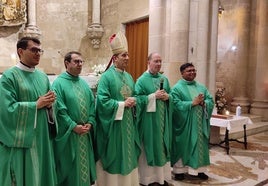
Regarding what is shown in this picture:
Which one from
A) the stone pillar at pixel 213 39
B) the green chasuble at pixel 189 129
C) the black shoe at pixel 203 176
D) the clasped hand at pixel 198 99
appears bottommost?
the black shoe at pixel 203 176

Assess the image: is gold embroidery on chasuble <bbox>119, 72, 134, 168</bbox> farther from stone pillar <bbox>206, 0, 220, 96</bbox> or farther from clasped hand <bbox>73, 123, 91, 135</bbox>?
stone pillar <bbox>206, 0, 220, 96</bbox>

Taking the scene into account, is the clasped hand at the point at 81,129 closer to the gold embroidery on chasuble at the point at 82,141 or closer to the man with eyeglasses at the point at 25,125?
the gold embroidery on chasuble at the point at 82,141

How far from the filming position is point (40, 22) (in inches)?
375

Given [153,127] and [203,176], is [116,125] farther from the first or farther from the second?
[203,176]

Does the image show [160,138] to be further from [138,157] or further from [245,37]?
[245,37]

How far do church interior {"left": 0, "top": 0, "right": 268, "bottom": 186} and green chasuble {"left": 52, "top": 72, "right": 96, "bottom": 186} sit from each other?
6.16 ft

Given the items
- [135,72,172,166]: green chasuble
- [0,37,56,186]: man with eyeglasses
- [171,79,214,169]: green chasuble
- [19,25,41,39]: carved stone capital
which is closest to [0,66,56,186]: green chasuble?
[0,37,56,186]: man with eyeglasses

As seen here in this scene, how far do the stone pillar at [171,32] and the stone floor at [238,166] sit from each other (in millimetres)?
Result: 1627

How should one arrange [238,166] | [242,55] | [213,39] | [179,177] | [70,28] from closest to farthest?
[179,177]
[238,166]
[213,39]
[242,55]
[70,28]

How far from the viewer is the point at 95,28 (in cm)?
961

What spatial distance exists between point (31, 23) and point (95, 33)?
6.46 ft

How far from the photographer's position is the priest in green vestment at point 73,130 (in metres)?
2.78

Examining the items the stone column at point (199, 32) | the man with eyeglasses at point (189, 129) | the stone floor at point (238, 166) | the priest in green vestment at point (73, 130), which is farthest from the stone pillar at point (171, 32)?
the priest in green vestment at point (73, 130)

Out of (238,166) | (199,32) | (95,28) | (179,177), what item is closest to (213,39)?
(199,32)
